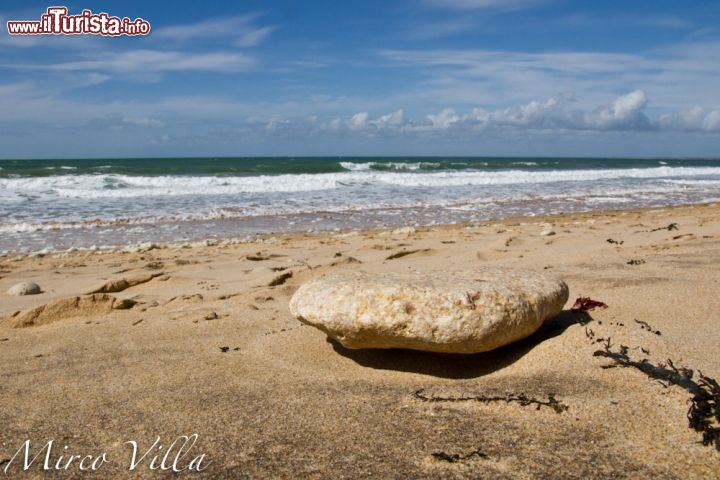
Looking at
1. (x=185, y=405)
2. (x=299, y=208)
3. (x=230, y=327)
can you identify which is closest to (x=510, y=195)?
(x=299, y=208)

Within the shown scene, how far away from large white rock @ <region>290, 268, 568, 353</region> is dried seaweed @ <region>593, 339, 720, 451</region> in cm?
40

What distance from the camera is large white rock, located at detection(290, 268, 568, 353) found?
2.49 meters

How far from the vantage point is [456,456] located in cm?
194

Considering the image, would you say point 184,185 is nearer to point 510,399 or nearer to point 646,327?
point 646,327

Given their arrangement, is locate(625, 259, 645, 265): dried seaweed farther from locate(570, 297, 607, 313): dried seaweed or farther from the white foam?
the white foam

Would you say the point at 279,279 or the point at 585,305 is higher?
the point at 585,305

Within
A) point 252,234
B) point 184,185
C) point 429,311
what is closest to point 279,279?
point 429,311

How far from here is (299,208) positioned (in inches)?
530

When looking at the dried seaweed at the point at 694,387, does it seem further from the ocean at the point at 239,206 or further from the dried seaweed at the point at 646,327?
the ocean at the point at 239,206

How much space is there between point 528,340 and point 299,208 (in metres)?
10.9

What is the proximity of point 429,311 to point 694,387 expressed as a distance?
1.02 m

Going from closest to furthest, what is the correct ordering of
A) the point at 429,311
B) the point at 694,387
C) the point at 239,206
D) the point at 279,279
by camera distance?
the point at 694,387
the point at 429,311
the point at 279,279
the point at 239,206

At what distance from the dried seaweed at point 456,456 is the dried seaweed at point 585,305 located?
1.57 meters

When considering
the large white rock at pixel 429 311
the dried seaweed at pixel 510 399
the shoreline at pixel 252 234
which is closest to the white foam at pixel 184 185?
the shoreline at pixel 252 234
